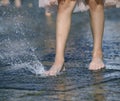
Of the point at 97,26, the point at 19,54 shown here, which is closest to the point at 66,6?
the point at 97,26

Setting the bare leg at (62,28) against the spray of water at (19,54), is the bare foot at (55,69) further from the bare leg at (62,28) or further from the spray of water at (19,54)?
the spray of water at (19,54)

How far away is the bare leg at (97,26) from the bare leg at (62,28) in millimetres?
344

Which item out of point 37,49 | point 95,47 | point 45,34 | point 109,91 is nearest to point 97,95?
point 109,91

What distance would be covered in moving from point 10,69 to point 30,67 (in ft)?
0.72

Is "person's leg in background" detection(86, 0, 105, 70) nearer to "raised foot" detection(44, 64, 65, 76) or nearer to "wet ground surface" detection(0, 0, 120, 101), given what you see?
"wet ground surface" detection(0, 0, 120, 101)

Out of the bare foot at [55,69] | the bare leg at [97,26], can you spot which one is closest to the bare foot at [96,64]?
the bare leg at [97,26]

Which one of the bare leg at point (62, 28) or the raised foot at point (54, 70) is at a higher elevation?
the bare leg at point (62, 28)

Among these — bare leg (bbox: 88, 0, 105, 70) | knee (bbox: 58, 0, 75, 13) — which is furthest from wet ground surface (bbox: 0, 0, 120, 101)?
knee (bbox: 58, 0, 75, 13)

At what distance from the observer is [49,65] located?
5.94m

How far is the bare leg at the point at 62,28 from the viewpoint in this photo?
18.0 ft

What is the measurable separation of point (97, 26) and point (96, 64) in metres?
0.42

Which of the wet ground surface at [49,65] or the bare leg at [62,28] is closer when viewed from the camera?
the wet ground surface at [49,65]

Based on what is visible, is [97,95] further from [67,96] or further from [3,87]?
[3,87]

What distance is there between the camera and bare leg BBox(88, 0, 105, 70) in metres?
5.73
